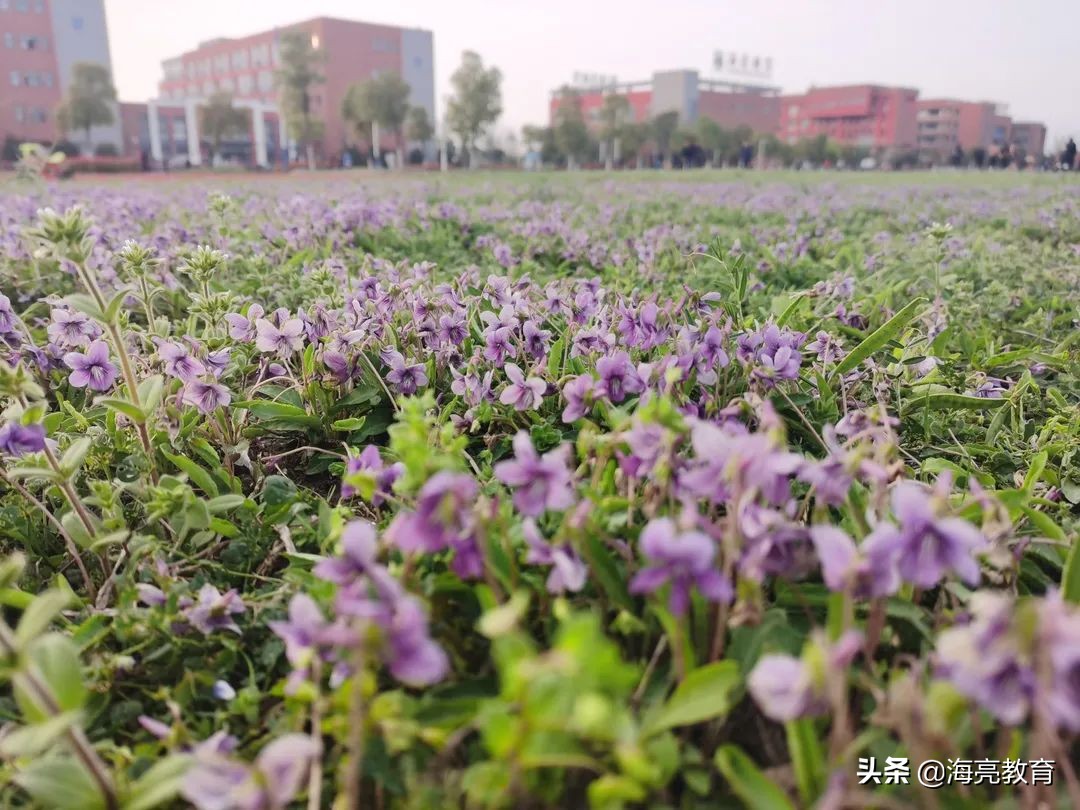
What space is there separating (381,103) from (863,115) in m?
73.5

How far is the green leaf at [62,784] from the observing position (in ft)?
3.25

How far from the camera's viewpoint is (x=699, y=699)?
1010mm

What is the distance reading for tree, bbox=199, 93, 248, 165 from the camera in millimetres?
69062

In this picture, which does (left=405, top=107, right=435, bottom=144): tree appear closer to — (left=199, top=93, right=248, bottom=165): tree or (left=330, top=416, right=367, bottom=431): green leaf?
(left=199, top=93, right=248, bottom=165): tree

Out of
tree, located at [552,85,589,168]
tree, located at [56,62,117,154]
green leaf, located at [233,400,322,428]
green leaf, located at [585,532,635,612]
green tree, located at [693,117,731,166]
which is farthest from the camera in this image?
green tree, located at [693,117,731,166]

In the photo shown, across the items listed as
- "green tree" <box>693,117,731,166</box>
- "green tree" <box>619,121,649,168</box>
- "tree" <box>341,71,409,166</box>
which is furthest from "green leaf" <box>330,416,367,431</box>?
"green tree" <box>693,117,731,166</box>

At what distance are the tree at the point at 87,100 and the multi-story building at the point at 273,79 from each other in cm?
676

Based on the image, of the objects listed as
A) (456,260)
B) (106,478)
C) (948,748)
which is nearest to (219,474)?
(106,478)

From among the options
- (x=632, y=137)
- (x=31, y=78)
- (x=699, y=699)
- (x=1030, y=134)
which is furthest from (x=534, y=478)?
(x=1030, y=134)

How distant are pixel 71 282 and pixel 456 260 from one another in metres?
2.22

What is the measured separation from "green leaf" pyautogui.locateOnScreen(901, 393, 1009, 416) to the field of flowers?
0.05ft

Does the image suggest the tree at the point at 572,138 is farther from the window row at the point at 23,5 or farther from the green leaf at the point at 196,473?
the green leaf at the point at 196,473

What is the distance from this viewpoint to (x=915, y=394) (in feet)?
7.84

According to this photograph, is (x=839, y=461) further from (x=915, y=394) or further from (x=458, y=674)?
(x=915, y=394)
